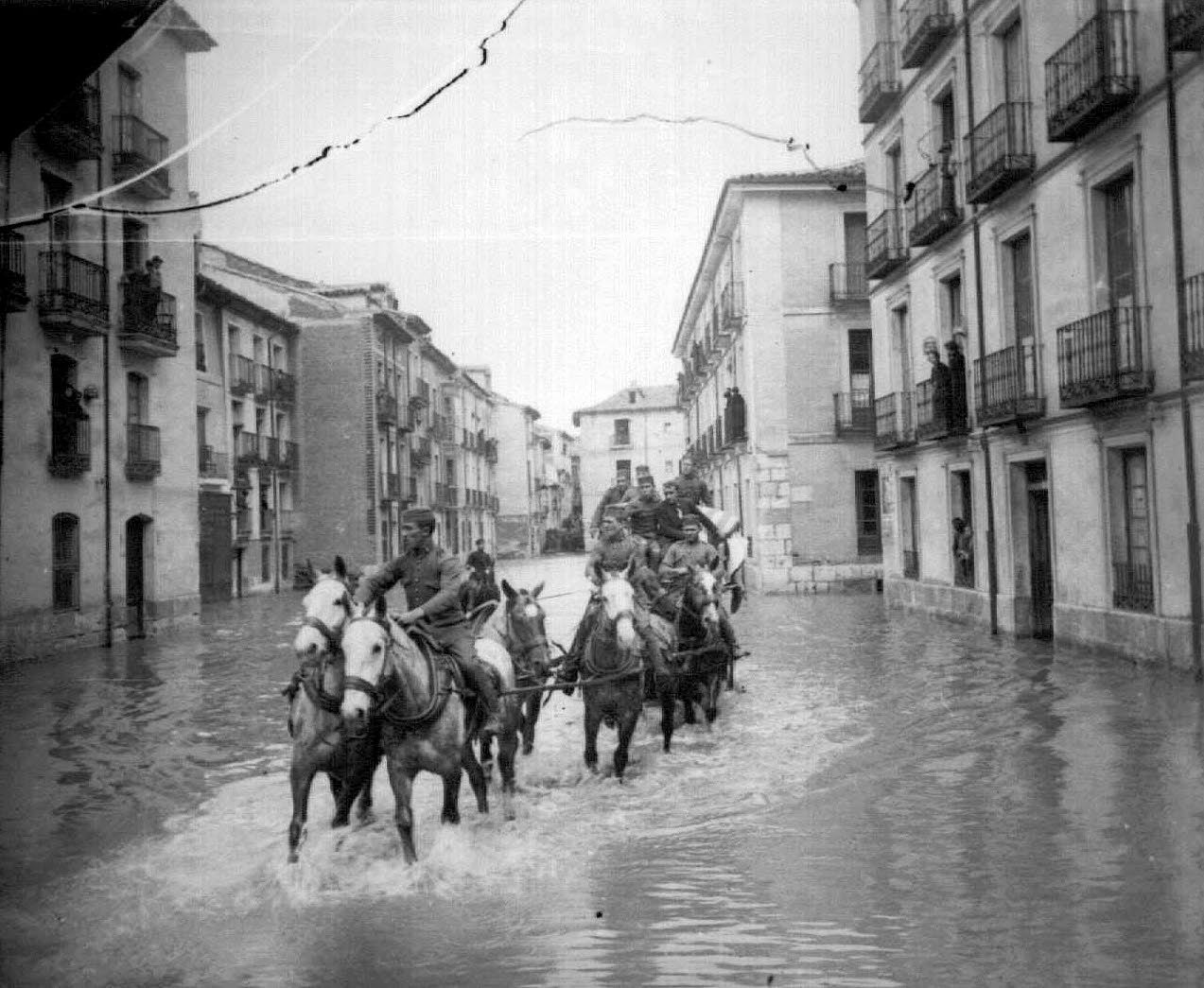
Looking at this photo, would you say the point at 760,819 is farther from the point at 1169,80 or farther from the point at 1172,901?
the point at 1169,80

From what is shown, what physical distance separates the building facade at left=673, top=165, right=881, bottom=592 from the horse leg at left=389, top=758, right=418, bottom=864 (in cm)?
2238

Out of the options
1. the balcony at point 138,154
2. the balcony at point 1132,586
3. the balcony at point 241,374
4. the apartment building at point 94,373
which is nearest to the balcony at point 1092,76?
the balcony at point 1132,586

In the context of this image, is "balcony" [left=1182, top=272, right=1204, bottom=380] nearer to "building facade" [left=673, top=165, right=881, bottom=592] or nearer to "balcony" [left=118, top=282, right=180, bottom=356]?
"building facade" [left=673, top=165, right=881, bottom=592]

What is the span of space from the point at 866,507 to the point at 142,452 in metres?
17.6

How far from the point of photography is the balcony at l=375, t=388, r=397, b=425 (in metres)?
37.2

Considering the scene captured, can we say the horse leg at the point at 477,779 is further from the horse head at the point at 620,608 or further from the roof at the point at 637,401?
the roof at the point at 637,401

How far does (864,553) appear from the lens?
28.0 meters

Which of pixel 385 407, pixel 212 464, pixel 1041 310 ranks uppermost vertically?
pixel 385 407

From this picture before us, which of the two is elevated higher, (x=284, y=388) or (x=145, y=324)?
(x=284, y=388)

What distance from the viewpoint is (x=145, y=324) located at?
66.5 ft

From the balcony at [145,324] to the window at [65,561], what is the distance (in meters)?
3.73

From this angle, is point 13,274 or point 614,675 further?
point 13,274

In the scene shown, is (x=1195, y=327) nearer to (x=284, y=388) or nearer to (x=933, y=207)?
(x=933, y=207)

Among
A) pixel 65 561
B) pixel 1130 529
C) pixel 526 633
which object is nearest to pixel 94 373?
pixel 65 561
